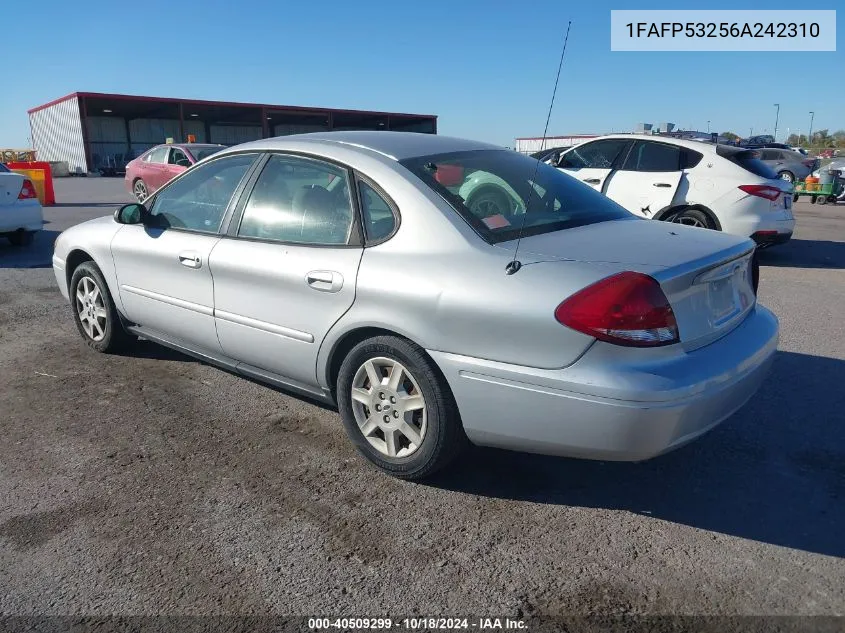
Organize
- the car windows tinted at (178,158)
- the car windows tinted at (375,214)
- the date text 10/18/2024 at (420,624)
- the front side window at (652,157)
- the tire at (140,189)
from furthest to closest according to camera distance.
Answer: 1. the tire at (140,189)
2. the car windows tinted at (178,158)
3. the front side window at (652,157)
4. the car windows tinted at (375,214)
5. the date text 10/18/2024 at (420,624)

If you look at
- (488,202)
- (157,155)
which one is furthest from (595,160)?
(157,155)

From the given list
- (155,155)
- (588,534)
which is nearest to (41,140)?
(155,155)

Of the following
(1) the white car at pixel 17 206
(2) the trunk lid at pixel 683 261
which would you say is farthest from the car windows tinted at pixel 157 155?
(2) the trunk lid at pixel 683 261

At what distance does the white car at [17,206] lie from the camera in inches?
379

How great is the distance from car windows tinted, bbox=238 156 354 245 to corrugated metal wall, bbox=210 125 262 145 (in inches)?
2035

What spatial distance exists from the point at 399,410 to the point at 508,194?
1210 mm

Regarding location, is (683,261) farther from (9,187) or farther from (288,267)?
(9,187)

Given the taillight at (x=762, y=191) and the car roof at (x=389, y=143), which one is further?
the taillight at (x=762, y=191)

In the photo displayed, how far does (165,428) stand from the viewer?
3.84m

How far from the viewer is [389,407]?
318 cm

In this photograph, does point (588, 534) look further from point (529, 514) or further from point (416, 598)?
point (416, 598)

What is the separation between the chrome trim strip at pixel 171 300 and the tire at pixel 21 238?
6966 mm

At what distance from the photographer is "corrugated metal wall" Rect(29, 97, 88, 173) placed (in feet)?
143

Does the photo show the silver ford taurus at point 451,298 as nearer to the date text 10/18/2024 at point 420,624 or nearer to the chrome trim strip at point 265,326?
the chrome trim strip at point 265,326
